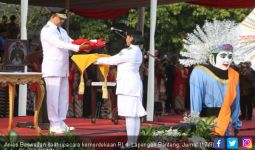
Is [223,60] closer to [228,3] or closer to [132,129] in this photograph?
[132,129]

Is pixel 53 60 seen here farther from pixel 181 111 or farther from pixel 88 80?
pixel 181 111

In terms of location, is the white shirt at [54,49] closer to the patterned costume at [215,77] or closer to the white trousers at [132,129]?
the white trousers at [132,129]

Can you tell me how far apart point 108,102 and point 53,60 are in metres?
3.26

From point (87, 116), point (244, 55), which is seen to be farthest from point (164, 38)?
point (244, 55)

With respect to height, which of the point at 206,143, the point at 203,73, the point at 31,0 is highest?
the point at 31,0

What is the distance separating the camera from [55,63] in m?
8.34

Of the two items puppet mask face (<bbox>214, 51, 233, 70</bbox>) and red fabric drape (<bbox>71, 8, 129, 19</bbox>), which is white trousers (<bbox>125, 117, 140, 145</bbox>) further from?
red fabric drape (<bbox>71, 8, 129, 19</bbox>)

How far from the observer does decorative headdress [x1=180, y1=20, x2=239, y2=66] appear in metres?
7.53

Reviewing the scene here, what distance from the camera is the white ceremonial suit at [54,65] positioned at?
27.0 ft

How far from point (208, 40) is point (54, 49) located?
2.04 metres

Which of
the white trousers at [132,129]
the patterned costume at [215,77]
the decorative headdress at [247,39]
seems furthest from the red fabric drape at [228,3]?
the patterned costume at [215,77]

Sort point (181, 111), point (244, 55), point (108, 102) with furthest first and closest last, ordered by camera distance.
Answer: point (181, 111) → point (108, 102) → point (244, 55)

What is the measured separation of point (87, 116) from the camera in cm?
1209

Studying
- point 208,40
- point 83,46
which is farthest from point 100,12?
point 208,40
